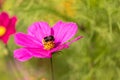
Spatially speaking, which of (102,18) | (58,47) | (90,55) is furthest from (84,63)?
(58,47)

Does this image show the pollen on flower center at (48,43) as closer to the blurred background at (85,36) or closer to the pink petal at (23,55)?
the pink petal at (23,55)

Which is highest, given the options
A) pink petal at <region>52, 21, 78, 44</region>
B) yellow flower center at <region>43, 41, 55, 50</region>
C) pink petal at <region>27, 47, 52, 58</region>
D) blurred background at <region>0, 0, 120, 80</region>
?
pink petal at <region>52, 21, 78, 44</region>

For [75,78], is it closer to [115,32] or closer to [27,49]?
[115,32]

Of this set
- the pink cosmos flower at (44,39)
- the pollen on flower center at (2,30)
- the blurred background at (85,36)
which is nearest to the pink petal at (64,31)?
the pink cosmos flower at (44,39)

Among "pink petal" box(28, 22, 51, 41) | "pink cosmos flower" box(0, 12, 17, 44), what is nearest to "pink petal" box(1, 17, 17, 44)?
"pink cosmos flower" box(0, 12, 17, 44)

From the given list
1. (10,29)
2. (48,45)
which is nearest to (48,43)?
(48,45)

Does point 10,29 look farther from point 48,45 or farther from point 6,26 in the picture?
point 48,45

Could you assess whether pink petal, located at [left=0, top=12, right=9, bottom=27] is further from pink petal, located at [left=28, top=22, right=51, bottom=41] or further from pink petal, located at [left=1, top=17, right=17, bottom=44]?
pink petal, located at [left=28, top=22, right=51, bottom=41]
